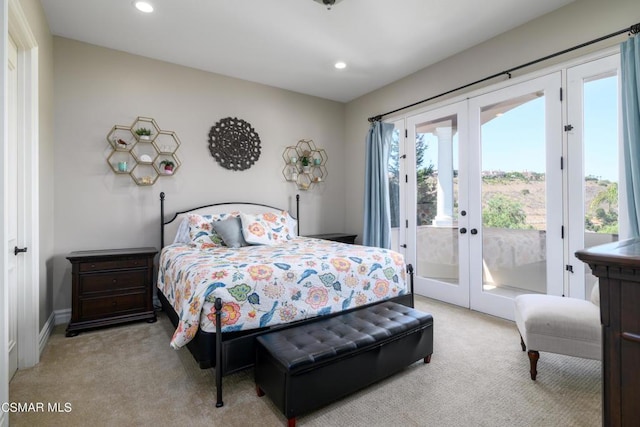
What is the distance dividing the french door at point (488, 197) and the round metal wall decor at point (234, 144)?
210 centimetres

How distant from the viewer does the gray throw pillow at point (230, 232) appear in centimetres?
340

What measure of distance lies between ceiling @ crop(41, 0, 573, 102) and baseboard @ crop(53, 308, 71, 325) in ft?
9.15

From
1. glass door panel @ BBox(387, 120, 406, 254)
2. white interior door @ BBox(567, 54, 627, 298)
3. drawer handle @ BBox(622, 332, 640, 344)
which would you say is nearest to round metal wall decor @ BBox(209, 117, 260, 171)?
glass door panel @ BBox(387, 120, 406, 254)

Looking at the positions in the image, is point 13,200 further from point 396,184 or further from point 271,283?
point 396,184

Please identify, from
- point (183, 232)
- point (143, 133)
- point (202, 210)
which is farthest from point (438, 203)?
point (143, 133)

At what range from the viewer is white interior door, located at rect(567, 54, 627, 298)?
2574mm

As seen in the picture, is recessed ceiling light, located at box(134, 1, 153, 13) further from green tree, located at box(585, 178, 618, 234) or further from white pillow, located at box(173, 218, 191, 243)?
green tree, located at box(585, 178, 618, 234)

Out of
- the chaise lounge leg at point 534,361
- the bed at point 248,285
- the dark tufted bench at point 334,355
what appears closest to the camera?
the dark tufted bench at point 334,355

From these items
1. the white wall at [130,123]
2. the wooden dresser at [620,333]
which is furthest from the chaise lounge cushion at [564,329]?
the white wall at [130,123]

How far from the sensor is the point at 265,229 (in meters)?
3.67

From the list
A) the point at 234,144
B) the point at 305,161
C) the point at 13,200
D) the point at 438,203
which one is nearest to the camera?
the point at 13,200

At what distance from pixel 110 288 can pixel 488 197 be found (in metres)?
3.94

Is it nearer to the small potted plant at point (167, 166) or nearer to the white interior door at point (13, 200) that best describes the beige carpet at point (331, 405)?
the white interior door at point (13, 200)

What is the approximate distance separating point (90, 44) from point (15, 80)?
1.44 metres
